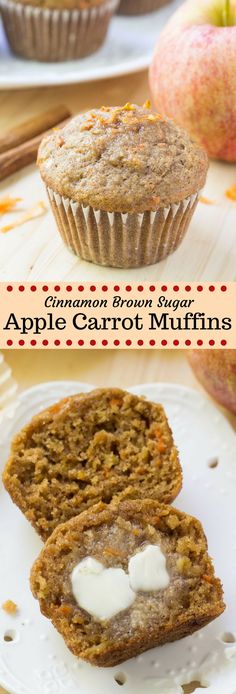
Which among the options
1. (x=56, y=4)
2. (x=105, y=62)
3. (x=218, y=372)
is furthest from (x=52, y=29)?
(x=218, y=372)

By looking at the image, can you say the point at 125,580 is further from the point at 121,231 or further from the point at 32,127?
the point at 32,127

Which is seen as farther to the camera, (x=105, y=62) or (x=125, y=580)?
(x=105, y=62)

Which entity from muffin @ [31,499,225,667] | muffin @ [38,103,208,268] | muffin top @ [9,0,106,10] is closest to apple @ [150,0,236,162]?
muffin @ [38,103,208,268]

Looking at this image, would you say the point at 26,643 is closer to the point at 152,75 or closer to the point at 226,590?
the point at 226,590

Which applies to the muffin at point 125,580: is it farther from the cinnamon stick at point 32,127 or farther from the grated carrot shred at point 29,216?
the cinnamon stick at point 32,127

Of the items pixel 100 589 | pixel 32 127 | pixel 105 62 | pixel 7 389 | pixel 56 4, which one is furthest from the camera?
Result: pixel 105 62

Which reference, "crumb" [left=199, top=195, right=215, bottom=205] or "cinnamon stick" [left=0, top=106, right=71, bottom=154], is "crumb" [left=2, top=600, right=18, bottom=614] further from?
"cinnamon stick" [left=0, top=106, right=71, bottom=154]

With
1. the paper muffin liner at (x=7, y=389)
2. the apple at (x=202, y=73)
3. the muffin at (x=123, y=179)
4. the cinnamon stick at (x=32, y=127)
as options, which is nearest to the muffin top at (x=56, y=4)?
the cinnamon stick at (x=32, y=127)
